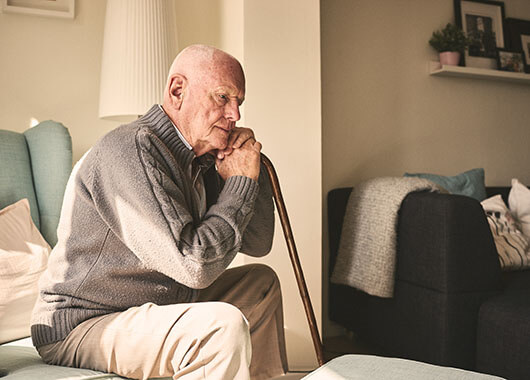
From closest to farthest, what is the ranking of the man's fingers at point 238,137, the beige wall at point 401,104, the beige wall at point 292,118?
the man's fingers at point 238,137
the beige wall at point 292,118
the beige wall at point 401,104

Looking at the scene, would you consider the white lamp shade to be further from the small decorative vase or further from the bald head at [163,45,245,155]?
the small decorative vase

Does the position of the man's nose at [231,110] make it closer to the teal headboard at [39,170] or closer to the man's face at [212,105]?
the man's face at [212,105]

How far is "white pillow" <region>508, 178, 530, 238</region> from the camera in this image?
2801 mm

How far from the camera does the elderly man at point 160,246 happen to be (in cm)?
124

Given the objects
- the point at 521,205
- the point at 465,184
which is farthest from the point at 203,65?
the point at 521,205

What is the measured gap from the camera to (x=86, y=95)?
8.30 feet

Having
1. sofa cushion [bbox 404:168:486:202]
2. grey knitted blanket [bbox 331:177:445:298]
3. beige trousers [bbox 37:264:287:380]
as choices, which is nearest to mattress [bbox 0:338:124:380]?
beige trousers [bbox 37:264:287:380]

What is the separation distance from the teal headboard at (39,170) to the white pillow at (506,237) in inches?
73.5

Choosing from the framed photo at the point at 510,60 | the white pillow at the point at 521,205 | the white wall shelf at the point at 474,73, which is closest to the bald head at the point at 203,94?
the white pillow at the point at 521,205

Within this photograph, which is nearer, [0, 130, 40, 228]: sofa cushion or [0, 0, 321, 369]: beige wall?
[0, 130, 40, 228]: sofa cushion

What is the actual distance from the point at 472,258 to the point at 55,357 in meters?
1.50

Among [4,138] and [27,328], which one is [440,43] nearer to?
Answer: [4,138]

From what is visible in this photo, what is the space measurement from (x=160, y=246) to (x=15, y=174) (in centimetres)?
90

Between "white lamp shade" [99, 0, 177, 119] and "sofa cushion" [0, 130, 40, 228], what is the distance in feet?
1.27
